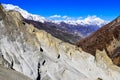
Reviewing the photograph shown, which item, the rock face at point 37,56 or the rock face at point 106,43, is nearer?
the rock face at point 37,56

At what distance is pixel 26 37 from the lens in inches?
1766

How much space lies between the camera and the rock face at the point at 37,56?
40.8m

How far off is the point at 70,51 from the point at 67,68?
7247mm

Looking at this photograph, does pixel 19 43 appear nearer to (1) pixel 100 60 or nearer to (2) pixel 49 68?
(2) pixel 49 68

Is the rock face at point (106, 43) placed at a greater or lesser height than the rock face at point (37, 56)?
greater

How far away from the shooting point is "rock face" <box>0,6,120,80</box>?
134 ft

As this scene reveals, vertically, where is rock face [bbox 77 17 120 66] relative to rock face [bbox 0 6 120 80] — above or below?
above

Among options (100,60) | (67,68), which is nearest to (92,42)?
(100,60)

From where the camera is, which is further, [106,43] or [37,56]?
[106,43]

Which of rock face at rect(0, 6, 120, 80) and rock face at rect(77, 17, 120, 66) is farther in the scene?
rock face at rect(77, 17, 120, 66)

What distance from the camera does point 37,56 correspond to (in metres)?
43.8

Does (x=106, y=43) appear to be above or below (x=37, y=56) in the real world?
above

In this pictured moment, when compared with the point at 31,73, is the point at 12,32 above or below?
above

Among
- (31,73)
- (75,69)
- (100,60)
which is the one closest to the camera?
(31,73)
